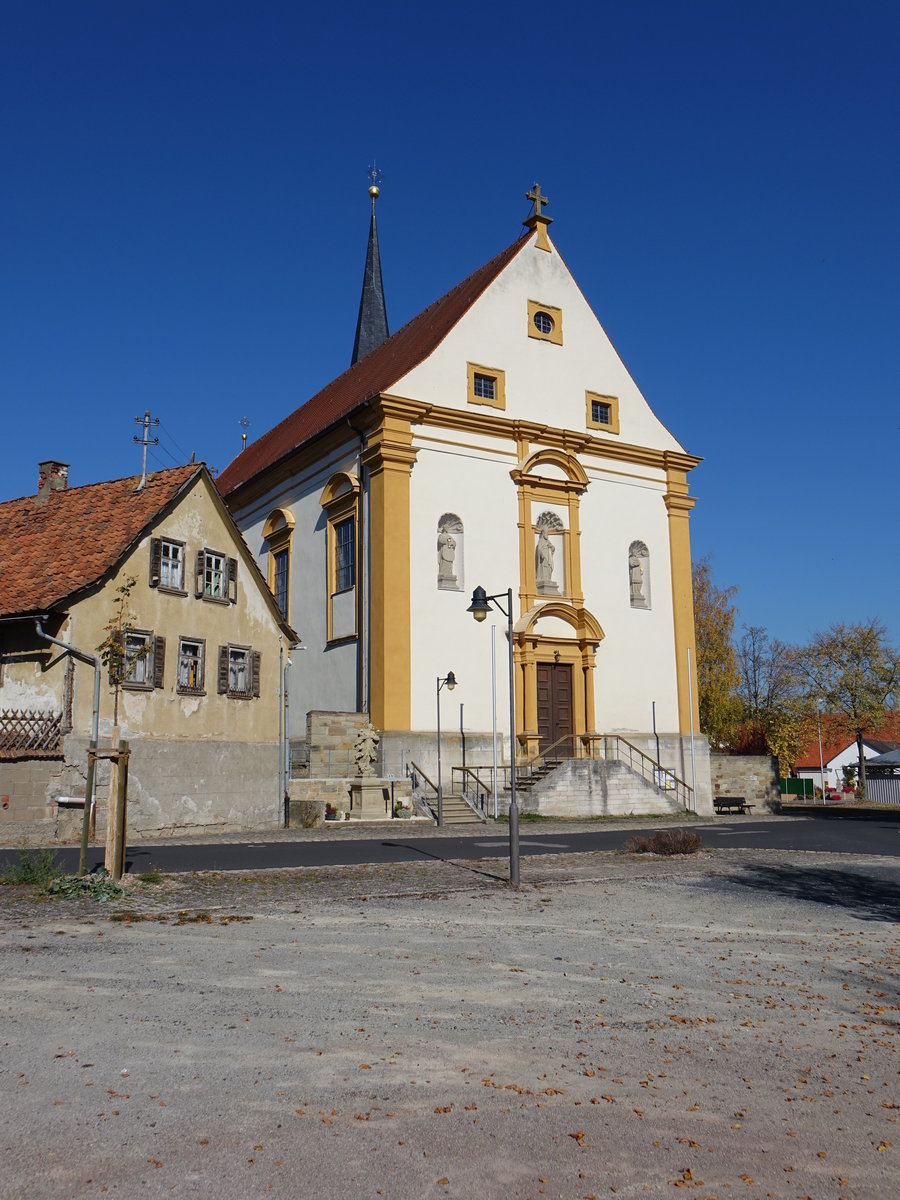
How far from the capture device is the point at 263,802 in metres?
26.5

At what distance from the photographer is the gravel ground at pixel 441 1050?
16.1 ft

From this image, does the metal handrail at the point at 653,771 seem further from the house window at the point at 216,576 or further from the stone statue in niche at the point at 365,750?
the house window at the point at 216,576

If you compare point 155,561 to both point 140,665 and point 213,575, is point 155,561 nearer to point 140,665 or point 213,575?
point 213,575

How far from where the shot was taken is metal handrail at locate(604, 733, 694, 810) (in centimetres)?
3462

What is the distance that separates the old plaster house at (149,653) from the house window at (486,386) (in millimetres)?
10383

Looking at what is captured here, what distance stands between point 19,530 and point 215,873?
14.5 m

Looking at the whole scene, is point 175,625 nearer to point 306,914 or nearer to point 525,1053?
point 306,914

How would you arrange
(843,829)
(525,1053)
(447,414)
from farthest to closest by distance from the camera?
(447,414) < (843,829) < (525,1053)

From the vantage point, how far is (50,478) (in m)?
28.2

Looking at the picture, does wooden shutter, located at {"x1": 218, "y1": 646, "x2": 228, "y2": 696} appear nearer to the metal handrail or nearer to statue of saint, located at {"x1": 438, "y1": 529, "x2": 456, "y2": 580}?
statue of saint, located at {"x1": 438, "y1": 529, "x2": 456, "y2": 580}

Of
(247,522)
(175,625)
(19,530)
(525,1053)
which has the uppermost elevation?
(247,522)

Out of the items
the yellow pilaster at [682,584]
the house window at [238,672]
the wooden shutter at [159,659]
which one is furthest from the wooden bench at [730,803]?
the wooden shutter at [159,659]

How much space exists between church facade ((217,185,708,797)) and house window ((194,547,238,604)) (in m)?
5.45

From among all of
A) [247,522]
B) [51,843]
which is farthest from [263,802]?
[247,522]
